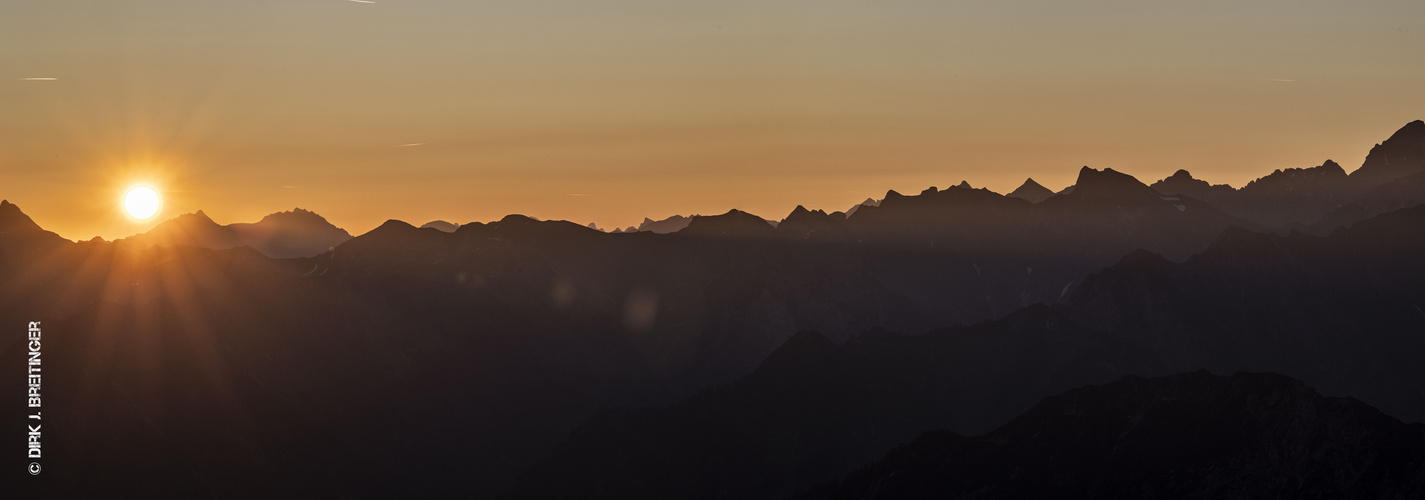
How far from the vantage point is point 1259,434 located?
632 ft

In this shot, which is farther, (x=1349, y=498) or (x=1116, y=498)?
(x=1116, y=498)

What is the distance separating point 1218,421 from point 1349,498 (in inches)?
821

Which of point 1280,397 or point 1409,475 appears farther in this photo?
point 1280,397

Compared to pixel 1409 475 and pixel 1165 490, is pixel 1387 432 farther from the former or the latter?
pixel 1165 490

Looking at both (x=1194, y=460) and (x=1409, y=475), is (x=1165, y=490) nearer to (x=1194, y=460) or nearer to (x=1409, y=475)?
(x=1194, y=460)

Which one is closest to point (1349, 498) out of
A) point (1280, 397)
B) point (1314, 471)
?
point (1314, 471)

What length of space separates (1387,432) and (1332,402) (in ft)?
25.9

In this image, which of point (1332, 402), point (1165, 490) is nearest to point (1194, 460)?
point (1165, 490)

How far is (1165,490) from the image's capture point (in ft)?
640

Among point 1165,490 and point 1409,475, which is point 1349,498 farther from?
point 1165,490

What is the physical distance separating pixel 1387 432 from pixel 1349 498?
38.5 ft

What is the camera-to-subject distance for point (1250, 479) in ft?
618

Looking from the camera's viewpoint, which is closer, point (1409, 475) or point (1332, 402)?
point (1409, 475)

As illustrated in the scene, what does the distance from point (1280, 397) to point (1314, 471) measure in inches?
499
